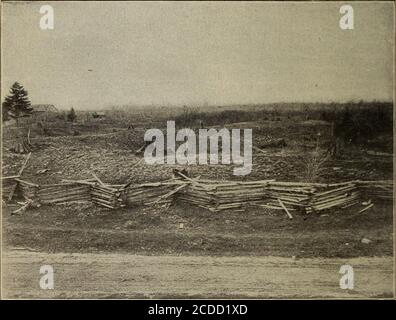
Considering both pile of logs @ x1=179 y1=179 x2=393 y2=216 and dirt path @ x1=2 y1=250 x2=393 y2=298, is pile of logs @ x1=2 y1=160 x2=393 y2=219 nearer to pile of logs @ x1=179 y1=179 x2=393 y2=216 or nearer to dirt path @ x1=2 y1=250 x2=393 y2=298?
pile of logs @ x1=179 y1=179 x2=393 y2=216

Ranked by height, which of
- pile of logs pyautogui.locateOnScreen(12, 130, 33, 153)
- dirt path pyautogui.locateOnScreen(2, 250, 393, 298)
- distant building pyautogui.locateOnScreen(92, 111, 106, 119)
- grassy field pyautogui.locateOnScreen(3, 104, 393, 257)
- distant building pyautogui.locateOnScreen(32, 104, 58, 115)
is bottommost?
dirt path pyautogui.locateOnScreen(2, 250, 393, 298)

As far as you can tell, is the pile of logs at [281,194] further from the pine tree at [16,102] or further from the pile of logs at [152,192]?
the pine tree at [16,102]

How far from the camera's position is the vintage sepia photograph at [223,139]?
5496 millimetres

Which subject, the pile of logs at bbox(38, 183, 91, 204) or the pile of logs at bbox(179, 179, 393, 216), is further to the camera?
the pile of logs at bbox(38, 183, 91, 204)

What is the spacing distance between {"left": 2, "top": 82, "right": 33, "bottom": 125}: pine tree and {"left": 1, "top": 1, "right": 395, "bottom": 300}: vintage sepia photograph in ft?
A: 0.05

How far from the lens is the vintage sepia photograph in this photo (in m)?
5.50

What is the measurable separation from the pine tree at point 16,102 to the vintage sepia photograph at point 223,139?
17 mm

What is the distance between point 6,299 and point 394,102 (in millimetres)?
5519

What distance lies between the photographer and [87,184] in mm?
5602

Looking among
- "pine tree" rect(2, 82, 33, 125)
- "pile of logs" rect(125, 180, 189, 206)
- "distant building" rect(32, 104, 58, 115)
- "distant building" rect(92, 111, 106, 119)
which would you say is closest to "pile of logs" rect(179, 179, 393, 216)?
"pile of logs" rect(125, 180, 189, 206)

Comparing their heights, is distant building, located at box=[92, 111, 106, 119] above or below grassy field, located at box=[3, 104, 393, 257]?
above

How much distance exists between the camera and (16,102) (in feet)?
18.2
